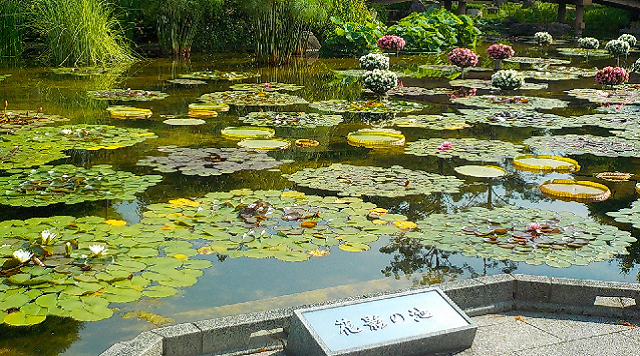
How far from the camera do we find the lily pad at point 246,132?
8.00m

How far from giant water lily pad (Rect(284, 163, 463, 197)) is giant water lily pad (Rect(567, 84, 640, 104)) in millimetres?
5663

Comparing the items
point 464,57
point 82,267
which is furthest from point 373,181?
point 464,57

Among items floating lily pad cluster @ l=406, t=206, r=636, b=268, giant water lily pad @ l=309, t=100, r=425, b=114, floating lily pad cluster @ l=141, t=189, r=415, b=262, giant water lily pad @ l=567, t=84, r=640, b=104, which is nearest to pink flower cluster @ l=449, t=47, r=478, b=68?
giant water lily pad @ l=567, t=84, r=640, b=104

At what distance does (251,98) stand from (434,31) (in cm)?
1100

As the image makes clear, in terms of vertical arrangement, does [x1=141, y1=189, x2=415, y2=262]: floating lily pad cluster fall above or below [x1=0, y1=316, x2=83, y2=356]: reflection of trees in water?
above

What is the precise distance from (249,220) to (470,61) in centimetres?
860

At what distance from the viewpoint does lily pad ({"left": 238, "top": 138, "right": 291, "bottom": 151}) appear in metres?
7.41

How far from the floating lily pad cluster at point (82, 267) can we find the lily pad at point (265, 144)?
251cm

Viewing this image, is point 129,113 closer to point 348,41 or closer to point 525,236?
point 525,236

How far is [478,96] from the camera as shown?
11078 millimetres

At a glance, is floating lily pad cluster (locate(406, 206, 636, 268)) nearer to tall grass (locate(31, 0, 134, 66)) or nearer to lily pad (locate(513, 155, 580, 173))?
lily pad (locate(513, 155, 580, 173))

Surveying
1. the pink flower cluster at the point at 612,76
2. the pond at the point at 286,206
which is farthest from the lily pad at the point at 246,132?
the pink flower cluster at the point at 612,76

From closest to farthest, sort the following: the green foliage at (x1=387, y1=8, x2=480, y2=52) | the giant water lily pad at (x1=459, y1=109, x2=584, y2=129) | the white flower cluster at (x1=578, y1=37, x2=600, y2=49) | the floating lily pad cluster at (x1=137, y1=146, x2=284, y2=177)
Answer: the floating lily pad cluster at (x1=137, y1=146, x2=284, y2=177)
the giant water lily pad at (x1=459, y1=109, x2=584, y2=129)
the white flower cluster at (x1=578, y1=37, x2=600, y2=49)
the green foliage at (x1=387, y1=8, x2=480, y2=52)

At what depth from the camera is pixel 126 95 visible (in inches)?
412
